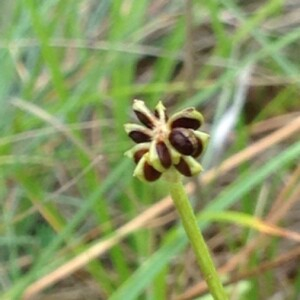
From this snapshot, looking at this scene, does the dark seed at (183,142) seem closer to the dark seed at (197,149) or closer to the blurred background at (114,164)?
the dark seed at (197,149)

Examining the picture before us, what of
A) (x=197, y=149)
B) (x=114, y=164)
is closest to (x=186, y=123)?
(x=197, y=149)

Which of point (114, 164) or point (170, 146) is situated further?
point (114, 164)

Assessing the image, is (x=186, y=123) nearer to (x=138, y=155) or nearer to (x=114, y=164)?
(x=138, y=155)

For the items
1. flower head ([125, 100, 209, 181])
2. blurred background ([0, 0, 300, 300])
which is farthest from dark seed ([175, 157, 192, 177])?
blurred background ([0, 0, 300, 300])

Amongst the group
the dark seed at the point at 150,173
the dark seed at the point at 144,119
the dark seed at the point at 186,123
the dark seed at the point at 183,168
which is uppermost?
the dark seed at the point at 144,119

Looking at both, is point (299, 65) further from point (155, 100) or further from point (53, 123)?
Answer: point (53, 123)

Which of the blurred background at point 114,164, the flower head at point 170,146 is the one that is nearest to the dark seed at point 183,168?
the flower head at point 170,146
